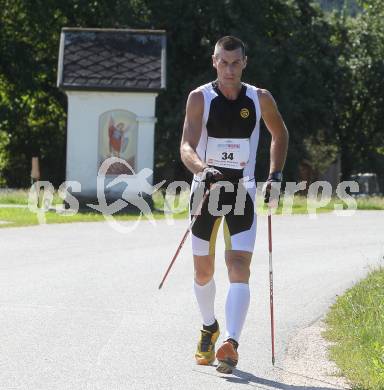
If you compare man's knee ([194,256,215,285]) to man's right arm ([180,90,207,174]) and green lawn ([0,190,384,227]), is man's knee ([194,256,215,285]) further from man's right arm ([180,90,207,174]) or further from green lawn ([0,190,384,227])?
green lawn ([0,190,384,227])

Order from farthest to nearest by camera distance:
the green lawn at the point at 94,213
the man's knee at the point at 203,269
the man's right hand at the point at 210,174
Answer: the green lawn at the point at 94,213 < the man's knee at the point at 203,269 < the man's right hand at the point at 210,174

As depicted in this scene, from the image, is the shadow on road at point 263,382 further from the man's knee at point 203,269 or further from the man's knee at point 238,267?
the man's knee at point 203,269

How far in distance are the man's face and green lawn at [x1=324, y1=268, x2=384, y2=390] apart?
6.62 ft

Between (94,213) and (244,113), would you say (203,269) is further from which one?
(94,213)

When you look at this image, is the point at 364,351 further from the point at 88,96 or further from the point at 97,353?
the point at 88,96

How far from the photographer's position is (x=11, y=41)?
4553 cm

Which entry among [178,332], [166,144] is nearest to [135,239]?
[178,332]

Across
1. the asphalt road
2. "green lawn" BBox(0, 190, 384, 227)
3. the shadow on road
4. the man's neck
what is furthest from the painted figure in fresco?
the shadow on road

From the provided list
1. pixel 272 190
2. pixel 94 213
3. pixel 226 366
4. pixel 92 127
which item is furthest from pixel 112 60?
pixel 226 366

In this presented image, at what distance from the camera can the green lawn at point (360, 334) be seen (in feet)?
23.6

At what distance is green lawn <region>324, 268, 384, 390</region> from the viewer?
7.21m

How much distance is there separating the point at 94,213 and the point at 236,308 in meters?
17.0

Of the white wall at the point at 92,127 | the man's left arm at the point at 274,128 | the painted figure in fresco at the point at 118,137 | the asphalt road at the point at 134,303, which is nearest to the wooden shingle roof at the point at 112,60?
the white wall at the point at 92,127

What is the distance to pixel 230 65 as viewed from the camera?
25.9 ft
